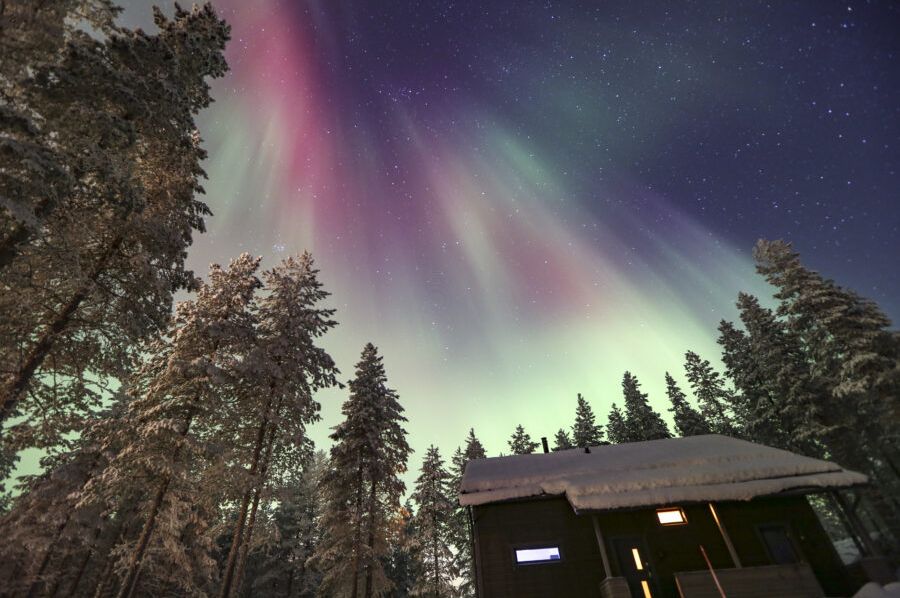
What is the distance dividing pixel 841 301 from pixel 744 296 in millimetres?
7934

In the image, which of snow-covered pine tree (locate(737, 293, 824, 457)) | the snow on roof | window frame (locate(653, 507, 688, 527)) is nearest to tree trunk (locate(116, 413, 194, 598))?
the snow on roof

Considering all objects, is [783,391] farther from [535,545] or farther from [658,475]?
[535,545]

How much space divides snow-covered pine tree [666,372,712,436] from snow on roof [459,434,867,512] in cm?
1843

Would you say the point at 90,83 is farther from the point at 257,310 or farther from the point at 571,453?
the point at 571,453

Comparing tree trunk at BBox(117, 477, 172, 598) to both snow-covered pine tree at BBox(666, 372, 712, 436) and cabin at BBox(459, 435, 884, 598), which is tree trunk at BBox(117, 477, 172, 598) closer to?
cabin at BBox(459, 435, 884, 598)

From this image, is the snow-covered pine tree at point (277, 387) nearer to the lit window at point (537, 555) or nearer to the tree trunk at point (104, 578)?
the tree trunk at point (104, 578)

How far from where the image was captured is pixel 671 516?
45.9 ft

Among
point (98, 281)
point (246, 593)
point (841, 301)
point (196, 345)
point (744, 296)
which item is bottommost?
point (246, 593)

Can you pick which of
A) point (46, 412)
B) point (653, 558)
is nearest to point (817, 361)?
point (653, 558)

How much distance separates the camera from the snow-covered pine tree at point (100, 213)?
861 centimetres

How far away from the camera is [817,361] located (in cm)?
2417

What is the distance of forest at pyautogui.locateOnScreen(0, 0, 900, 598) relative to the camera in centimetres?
879

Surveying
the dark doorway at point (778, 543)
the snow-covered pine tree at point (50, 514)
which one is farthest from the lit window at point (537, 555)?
the snow-covered pine tree at point (50, 514)

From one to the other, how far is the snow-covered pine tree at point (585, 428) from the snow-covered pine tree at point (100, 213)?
37062mm
